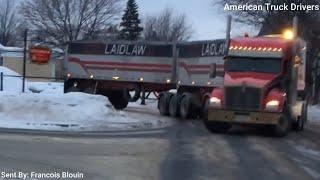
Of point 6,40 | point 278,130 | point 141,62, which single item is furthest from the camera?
point 6,40

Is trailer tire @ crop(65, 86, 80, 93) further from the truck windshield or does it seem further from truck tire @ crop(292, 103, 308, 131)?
the truck windshield

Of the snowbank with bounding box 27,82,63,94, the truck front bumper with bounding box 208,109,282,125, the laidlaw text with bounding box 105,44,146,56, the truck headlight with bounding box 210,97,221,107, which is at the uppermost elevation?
the laidlaw text with bounding box 105,44,146,56

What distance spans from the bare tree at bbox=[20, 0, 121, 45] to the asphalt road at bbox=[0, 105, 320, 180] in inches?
3221

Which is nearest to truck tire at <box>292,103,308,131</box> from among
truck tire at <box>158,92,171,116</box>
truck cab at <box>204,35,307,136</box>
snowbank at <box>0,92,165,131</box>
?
truck cab at <box>204,35,307,136</box>

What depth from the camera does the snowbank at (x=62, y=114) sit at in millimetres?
23375

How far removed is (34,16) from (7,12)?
23.6 meters

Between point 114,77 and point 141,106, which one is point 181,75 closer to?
point 114,77

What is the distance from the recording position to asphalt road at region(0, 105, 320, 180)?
1271cm

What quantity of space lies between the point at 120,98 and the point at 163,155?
80.7 ft

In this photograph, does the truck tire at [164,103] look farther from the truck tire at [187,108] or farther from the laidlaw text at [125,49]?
the laidlaw text at [125,49]

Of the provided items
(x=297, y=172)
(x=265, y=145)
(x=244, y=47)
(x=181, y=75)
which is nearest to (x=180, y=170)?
(x=297, y=172)

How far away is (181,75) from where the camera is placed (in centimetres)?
3409

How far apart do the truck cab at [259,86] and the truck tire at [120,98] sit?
54.1 feet

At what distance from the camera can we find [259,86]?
22016 millimetres
